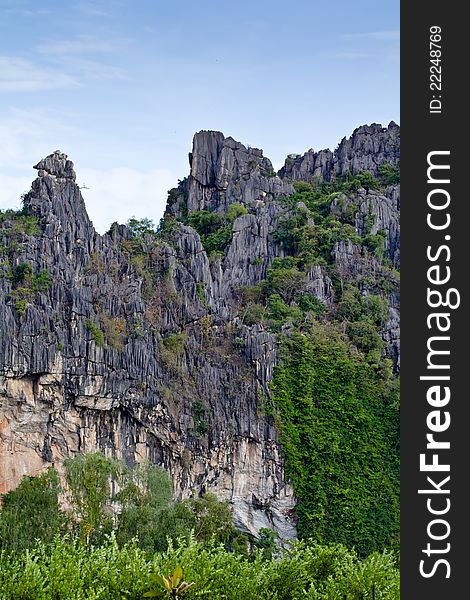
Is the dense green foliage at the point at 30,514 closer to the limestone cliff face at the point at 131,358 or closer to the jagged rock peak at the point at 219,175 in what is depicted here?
the limestone cliff face at the point at 131,358

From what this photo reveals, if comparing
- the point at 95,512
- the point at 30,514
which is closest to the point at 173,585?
the point at 95,512

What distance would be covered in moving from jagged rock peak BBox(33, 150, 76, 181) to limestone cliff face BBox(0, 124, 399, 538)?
0.05 metres

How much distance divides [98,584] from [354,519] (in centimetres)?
1900

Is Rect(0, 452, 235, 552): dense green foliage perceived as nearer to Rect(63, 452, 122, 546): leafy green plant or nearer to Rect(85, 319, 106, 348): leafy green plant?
Rect(63, 452, 122, 546): leafy green plant

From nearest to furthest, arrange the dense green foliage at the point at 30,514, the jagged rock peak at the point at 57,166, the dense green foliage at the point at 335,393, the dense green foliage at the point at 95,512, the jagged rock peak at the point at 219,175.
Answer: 1. the dense green foliage at the point at 30,514
2. the dense green foliage at the point at 95,512
3. the dense green foliage at the point at 335,393
4. the jagged rock peak at the point at 57,166
5. the jagged rock peak at the point at 219,175

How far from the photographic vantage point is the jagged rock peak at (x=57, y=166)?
35.4 m

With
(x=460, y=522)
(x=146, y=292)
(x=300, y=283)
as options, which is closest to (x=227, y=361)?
(x=146, y=292)

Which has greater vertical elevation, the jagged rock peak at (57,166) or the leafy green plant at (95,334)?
the jagged rock peak at (57,166)

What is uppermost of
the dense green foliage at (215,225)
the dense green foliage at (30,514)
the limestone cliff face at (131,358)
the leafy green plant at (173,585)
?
the dense green foliage at (215,225)

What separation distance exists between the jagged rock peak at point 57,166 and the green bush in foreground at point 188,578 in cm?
2251

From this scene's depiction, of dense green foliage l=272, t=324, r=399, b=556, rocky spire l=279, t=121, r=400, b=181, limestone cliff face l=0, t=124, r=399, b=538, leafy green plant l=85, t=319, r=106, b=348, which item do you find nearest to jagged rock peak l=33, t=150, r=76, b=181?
limestone cliff face l=0, t=124, r=399, b=538

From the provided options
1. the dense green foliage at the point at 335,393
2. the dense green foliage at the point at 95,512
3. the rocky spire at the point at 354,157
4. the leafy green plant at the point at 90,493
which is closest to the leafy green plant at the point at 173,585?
the dense green foliage at the point at 95,512

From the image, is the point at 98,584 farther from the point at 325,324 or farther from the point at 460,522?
the point at 325,324

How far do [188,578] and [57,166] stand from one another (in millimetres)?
25260
